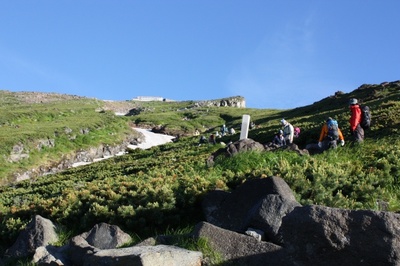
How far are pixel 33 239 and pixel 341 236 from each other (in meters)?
6.81

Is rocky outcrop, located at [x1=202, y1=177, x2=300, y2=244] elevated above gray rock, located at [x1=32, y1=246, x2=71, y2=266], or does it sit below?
above

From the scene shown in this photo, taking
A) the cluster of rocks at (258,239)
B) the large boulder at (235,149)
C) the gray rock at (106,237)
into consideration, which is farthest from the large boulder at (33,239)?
the large boulder at (235,149)

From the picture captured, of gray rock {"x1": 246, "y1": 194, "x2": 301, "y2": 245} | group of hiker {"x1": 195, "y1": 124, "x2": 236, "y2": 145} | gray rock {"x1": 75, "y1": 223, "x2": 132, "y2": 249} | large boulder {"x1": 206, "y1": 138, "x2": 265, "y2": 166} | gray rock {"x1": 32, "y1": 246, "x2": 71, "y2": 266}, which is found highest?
Result: group of hiker {"x1": 195, "y1": 124, "x2": 236, "y2": 145}

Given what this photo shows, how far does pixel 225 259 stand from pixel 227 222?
2318 millimetres

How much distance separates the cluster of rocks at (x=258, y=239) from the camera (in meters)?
5.82

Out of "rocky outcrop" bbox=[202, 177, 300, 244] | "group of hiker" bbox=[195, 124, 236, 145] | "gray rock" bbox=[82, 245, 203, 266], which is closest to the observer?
"gray rock" bbox=[82, 245, 203, 266]

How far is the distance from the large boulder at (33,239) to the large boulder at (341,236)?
588cm

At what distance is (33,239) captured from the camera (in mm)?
9875

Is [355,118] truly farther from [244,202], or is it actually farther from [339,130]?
[244,202]

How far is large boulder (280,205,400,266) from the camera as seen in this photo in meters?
5.69

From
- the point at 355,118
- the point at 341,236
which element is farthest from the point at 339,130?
the point at 341,236

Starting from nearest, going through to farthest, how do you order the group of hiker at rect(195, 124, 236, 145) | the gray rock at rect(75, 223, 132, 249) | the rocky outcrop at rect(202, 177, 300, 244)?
the rocky outcrop at rect(202, 177, 300, 244)
the gray rock at rect(75, 223, 132, 249)
the group of hiker at rect(195, 124, 236, 145)

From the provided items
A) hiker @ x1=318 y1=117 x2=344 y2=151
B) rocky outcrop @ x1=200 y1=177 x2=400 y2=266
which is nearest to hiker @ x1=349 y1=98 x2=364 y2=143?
hiker @ x1=318 y1=117 x2=344 y2=151

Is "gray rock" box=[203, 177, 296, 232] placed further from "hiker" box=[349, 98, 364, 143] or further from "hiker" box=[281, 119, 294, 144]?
"hiker" box=[281, 119, 294, 144]
